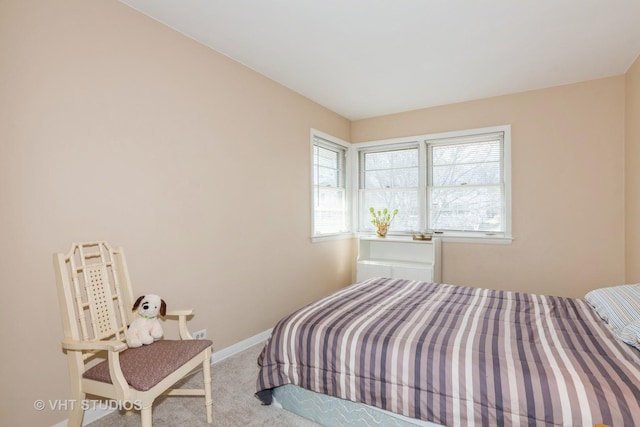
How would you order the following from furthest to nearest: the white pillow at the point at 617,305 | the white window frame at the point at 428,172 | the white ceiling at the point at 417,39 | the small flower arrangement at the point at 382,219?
the small flower arrangement at the point at 382,219 < the white window frame at the point at 428,172 < the white ceiling at the point at 417,39 < the white pillow at the point at 617,305

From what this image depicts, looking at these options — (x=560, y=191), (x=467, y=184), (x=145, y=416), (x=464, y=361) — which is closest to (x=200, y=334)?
(x=145, y=416)

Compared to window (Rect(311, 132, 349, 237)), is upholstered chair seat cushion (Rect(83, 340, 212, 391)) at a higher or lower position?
lower

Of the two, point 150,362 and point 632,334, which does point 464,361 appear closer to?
point 632,334

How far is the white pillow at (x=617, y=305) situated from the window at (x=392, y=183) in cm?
234

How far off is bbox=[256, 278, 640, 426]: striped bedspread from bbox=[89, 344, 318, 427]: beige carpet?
14cm

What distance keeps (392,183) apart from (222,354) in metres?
3.12

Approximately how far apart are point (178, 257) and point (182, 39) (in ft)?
5.62

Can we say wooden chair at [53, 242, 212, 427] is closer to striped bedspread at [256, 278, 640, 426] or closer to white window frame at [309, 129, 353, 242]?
striped bedspread at [256, 278, 640, 426]

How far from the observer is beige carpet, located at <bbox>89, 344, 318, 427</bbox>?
1935mm

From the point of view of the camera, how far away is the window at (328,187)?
415 centimetres

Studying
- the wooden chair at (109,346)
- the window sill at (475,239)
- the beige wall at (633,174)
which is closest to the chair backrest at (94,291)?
the wooden chair at (109,346)

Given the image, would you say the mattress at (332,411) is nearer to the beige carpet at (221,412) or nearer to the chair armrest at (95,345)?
the beige carpet at (221,412)

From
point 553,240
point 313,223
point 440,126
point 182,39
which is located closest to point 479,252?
point 553,240

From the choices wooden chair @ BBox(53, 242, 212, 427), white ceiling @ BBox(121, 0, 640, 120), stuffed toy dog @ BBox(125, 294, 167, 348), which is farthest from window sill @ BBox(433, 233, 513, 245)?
stuffed toy dog @ BBox(125, 294, 167, 348)
